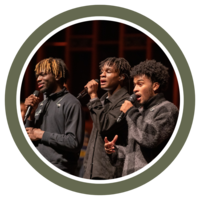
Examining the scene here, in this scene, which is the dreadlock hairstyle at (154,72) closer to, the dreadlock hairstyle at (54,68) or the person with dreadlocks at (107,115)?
the person with dreadlocks at (107,115)

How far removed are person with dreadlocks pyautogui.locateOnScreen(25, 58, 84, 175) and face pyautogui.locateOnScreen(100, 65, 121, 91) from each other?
0.99ft

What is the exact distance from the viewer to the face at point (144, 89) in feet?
9.46

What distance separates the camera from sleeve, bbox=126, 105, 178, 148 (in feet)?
9.05

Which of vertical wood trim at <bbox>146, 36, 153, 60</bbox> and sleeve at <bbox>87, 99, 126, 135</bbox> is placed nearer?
sleeve at <bbox>87, 99, 126, 135</bbox>

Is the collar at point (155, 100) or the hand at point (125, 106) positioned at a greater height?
the collar at point (155, 100)

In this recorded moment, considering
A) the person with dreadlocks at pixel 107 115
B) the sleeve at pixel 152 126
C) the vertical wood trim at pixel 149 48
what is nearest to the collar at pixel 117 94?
the person with dreadlocks at pixel 107 115

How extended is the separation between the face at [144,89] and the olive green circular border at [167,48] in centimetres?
30

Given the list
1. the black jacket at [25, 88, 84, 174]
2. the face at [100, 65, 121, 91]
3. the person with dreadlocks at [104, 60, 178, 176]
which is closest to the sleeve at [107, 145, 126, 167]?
the person with dreadlocks at [104, 60, 178, 176]

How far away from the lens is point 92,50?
370 centimetres

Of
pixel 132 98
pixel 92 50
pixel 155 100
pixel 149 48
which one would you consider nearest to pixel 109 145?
pixel 132 98

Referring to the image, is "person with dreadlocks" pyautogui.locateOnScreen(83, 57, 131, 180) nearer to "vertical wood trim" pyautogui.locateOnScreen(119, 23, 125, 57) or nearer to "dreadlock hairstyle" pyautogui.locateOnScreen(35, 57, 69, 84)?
"dreadlock hairstyle" pyautogui.locateOnScreen(35, 57, 69, 84)

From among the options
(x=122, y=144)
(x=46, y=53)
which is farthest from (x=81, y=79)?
(x=122, y=144)

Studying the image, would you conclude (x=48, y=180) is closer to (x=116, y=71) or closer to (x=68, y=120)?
(x=68, y=120)

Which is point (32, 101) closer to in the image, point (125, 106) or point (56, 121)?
point (56, 121)
